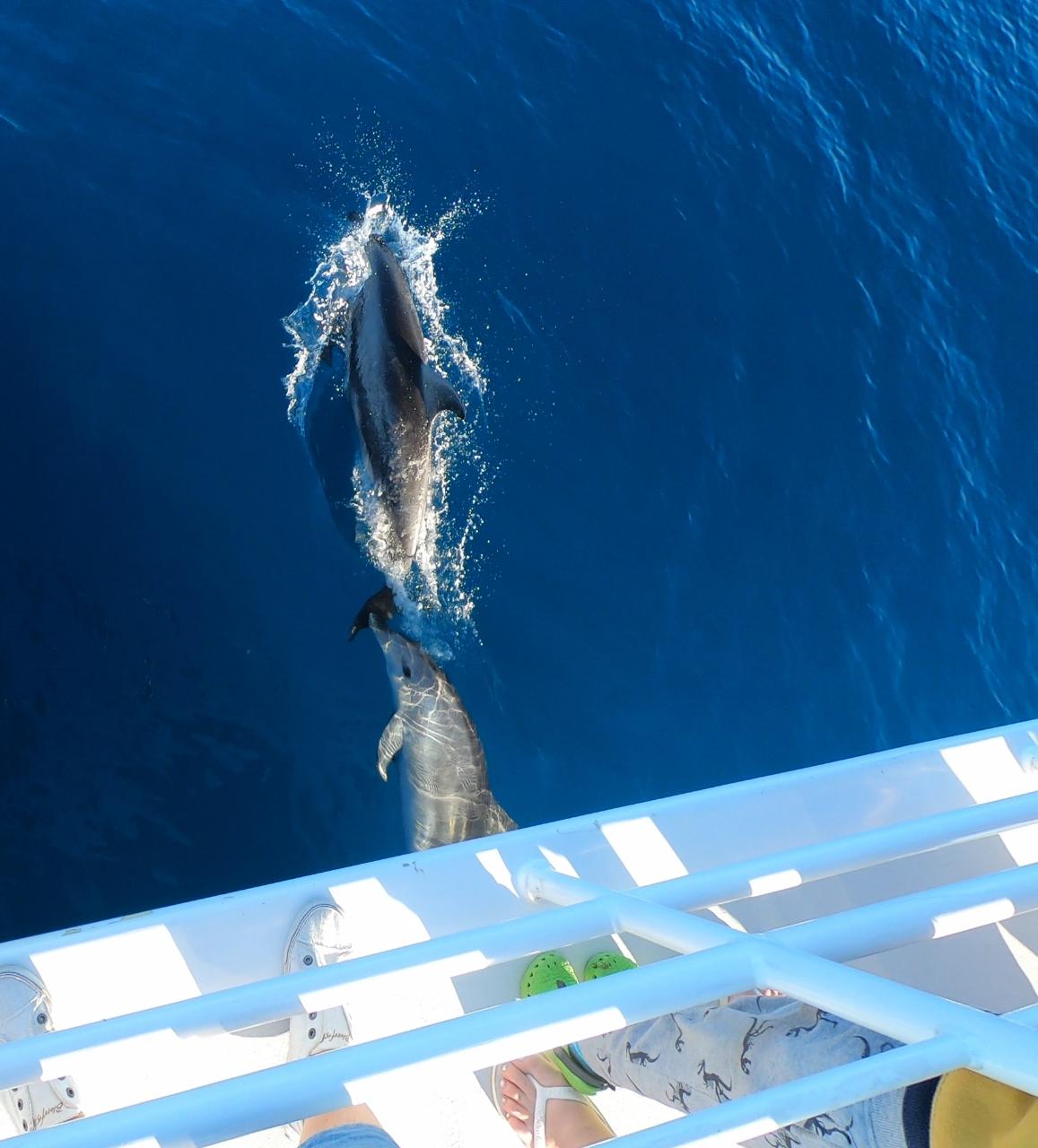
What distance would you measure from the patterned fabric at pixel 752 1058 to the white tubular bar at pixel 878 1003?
0.33 m

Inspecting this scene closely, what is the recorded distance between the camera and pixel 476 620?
35.3ft

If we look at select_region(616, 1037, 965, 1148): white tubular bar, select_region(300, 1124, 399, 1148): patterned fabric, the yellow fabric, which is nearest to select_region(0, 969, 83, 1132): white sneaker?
select_region(300, 1124, 399, 1148): patterned fabric

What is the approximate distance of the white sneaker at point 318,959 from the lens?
3.88 metres

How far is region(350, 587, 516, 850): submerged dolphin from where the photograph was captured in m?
9.16

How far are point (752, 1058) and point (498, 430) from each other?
8957 mm

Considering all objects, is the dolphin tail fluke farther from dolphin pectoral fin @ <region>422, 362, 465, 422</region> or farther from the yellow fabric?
the yellow fabric

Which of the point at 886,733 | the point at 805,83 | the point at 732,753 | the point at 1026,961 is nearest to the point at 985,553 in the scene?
the point at 886,733

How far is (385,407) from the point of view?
10.4 metres

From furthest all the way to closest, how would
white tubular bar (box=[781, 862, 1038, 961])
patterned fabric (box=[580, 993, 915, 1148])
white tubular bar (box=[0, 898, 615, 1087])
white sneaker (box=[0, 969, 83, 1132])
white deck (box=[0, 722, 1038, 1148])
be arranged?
white deck (box=[0, 722, 1038, 1148]), white sneaker (box=[0, 969, 83, 1132]), white tubular bar (box=[781, 862, 1038, 961]), patterned fabric (box=[580, 993, 915, 1148]), white tubular bar (box=[0, 898, 615, 1087])

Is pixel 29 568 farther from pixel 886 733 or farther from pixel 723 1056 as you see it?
pixel 886 733

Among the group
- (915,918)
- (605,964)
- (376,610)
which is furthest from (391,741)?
(915,918)

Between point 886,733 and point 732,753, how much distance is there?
219 cm

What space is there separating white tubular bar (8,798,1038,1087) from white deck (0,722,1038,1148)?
50 millimetres

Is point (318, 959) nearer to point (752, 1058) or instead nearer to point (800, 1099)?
point (752, 1058)
